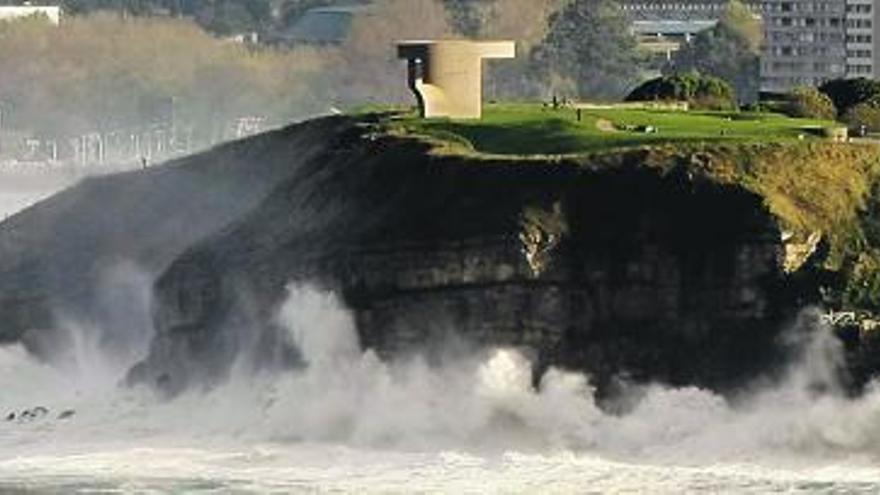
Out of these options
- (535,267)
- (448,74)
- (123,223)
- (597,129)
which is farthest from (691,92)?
(535,267)

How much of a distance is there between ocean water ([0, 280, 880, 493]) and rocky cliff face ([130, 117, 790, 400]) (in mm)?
685

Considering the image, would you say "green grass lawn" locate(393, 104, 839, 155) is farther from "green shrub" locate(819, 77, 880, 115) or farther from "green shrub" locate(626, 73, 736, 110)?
"green shrub" locate(626, 73, 736, 110)

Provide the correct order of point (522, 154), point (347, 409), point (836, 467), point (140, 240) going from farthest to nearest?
point (140, 240) → point (522, 154) → point (347, 409) → point (836, 467)

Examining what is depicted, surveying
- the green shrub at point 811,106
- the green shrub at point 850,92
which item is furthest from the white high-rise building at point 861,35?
the green shrub at point 811,106

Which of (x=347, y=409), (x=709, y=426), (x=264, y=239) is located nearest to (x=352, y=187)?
(x=264, y=239)

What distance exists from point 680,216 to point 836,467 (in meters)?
8.25

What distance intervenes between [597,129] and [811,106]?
1332 centimetres

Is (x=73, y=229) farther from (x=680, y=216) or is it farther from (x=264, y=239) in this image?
(x=680, y=216)

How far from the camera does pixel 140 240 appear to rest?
10769 centimetres

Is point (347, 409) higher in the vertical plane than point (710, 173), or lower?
lower

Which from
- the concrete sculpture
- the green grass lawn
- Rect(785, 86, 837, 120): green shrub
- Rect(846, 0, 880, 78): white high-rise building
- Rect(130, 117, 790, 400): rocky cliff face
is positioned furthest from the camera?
Rect(846, 0, 880, 78): white high-rise building

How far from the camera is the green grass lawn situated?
93.8 m

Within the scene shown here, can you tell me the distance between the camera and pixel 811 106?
359 ft

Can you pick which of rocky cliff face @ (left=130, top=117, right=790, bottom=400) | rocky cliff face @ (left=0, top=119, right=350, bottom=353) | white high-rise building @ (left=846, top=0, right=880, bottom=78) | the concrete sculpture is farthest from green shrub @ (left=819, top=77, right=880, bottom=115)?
white high-rise building @ (left=846, top=0, right=880, bottom=78)
